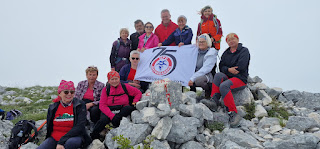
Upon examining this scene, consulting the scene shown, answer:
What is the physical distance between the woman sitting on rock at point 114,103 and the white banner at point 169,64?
2.08 metres

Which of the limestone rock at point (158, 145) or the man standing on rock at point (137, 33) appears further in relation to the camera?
the man standing on rock at point (137, 33)

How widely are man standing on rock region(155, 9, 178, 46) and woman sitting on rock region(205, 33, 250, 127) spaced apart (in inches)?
114

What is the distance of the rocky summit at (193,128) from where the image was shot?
500cm

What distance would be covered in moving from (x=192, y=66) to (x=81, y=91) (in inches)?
152

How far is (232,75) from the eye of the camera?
6844mm

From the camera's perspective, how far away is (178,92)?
597 cm

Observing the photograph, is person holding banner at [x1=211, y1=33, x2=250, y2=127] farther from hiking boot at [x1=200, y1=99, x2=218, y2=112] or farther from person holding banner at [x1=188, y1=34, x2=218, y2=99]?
person holding banner at [x1=188, y1=34, x2=218, y2=99]

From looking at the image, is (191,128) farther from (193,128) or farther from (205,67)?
(205,67)

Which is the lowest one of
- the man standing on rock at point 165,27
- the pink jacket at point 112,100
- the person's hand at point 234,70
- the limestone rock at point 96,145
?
the limestone rock at point 96,145

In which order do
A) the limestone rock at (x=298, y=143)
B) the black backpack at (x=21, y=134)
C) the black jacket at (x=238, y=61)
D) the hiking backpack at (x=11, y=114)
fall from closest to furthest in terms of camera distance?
1. the limestone rock at (x=298, y=143)
2. the black backpack at (x=21, y=134)
3. the black jacket at (x=238, y=61)
4. the hiking backpack at (x=11, y=114)

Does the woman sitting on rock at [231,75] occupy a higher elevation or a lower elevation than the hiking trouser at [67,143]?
higher

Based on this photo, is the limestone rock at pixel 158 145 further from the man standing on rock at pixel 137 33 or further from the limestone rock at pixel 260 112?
the man standing on rock at pixel 137 33

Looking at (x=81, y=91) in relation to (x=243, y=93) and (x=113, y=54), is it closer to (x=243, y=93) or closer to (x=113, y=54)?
(x=113, y=54)

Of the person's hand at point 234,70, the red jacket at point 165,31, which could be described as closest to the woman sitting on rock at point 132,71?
the red jacket at point 165,31
